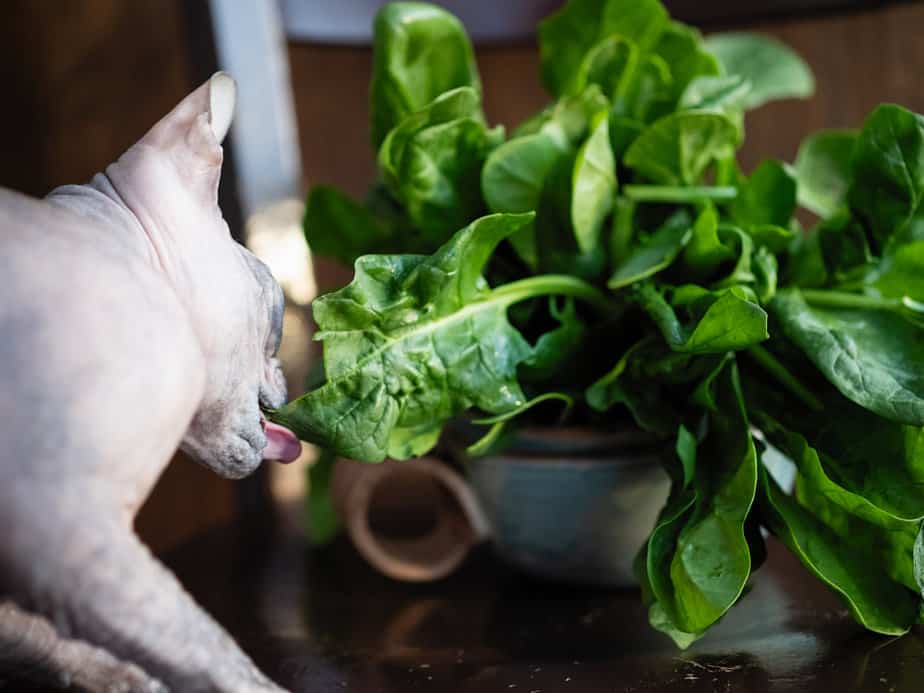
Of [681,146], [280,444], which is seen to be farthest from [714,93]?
[280,444]

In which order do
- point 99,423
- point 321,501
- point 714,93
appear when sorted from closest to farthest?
point 99,423
point 714,93
point 321,501

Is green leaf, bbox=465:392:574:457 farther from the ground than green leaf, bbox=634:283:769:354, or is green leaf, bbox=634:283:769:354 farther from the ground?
green leaf, bbox=634:283:769:354

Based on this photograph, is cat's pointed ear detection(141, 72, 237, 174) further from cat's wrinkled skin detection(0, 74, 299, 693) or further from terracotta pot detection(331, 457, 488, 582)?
terracotta pot detection(331, 457, 488, 582)

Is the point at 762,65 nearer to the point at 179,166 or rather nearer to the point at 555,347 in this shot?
the point at 555,347

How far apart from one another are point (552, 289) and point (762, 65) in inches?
8.2

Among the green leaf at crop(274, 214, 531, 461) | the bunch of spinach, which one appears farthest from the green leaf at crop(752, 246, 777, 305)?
the green leaf at crop(274, 214, 531, 461)

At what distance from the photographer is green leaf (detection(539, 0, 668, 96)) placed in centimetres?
46

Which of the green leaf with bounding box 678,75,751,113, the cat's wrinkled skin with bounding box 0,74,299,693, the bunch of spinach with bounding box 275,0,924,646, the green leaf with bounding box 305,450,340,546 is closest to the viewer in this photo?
the cat's wrinkled skin with bounding box 0,74,299,693

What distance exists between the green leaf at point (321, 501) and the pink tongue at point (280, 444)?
0.69 feet

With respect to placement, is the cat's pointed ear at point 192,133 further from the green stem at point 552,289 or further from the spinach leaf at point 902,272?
the spinach leaf at point 902,272

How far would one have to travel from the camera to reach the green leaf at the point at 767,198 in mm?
415

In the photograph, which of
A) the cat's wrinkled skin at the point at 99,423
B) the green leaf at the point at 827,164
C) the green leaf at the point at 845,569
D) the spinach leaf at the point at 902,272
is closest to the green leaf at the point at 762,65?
the green leaf at the point at 827,164

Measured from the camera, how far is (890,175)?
374 millimetres

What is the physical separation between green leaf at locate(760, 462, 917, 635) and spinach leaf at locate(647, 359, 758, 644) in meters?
0.02
